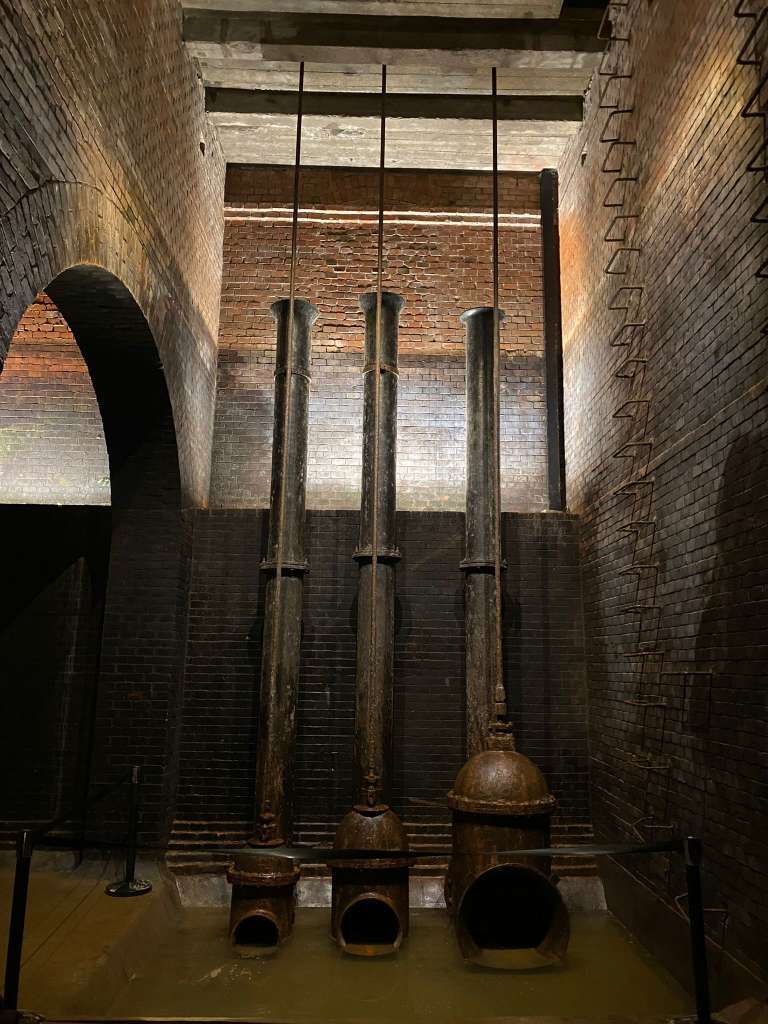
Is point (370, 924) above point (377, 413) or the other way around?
the other way around

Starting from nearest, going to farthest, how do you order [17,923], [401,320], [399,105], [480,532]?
[17,923]
[480,532]
[399,105]
[401,320]

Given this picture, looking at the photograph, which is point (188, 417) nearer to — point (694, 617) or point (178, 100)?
point (178, 100)

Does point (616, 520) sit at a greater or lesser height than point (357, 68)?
lesser

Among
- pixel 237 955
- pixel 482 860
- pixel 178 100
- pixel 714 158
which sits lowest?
pixel 237 955

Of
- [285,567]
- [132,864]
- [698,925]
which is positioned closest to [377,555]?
[285,567]

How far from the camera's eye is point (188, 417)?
19.7 feet

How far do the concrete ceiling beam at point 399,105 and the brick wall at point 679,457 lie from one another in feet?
1.97

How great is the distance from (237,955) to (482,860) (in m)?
1.56

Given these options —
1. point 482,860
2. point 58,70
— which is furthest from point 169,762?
point 58,70

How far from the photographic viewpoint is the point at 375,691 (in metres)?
5.47

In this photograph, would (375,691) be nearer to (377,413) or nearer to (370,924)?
(370,924)

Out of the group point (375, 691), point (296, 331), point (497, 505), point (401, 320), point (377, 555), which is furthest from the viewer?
point (401, 320)

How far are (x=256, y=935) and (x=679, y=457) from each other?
385 centimetres

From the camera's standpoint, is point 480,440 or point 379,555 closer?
point 379,555
